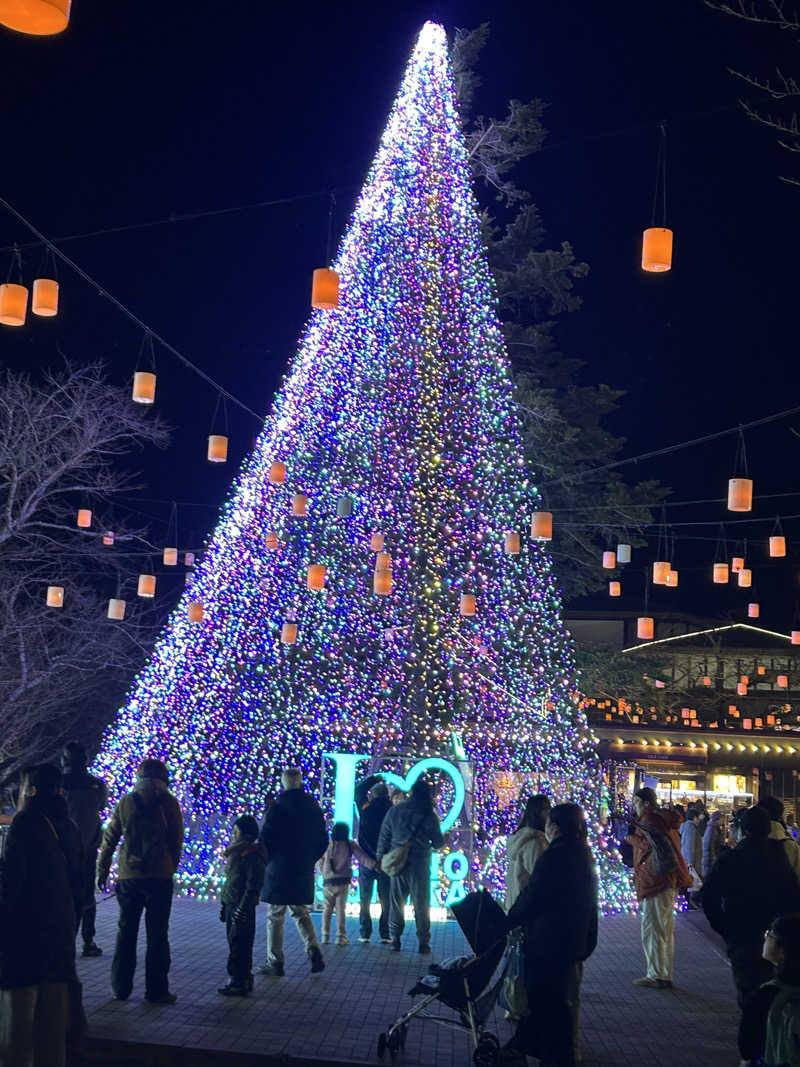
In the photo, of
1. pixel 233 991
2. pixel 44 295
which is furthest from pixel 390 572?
pixel 233 991

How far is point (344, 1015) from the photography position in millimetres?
8836

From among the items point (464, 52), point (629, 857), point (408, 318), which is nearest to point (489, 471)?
point (408, 318)

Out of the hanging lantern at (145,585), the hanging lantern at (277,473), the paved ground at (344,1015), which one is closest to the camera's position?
the paved ground at (344,1015)

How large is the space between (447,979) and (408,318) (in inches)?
506

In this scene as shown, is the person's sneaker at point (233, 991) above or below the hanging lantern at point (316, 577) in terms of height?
below

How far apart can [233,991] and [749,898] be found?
410 cm

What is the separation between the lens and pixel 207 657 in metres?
17.0

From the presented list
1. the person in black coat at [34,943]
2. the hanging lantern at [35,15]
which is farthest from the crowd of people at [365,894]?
the hanging lantern at [35,15]

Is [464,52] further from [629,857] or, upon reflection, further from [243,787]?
[629,857]

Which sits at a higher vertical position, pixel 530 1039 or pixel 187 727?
pixel 187 727

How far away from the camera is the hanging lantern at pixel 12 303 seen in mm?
12773

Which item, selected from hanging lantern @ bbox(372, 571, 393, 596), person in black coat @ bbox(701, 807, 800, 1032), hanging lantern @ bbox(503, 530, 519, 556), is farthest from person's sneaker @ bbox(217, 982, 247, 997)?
hanging lantern @ bbox(503, 530, 519, 556)

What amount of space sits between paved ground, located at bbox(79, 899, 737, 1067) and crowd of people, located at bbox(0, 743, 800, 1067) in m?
0.33

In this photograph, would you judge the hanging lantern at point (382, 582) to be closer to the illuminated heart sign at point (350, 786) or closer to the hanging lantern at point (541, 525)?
the hanging lantern at point (541, 525)
